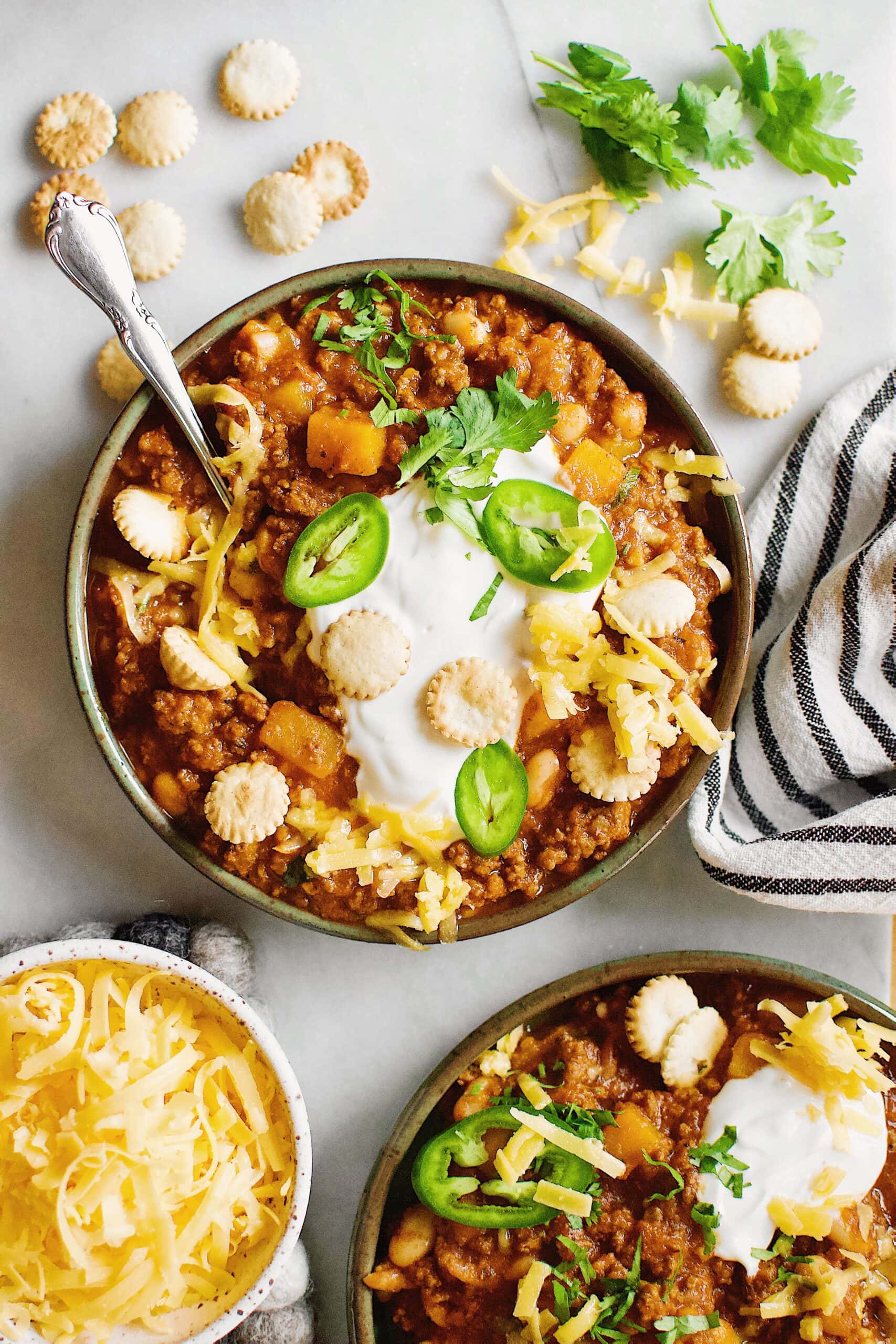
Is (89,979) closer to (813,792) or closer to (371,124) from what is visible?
(813,792)

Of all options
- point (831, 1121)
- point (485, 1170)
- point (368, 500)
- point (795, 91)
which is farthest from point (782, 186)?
point (485, 1170)

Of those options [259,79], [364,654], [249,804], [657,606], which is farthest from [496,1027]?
[259,79]

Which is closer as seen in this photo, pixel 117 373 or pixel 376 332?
pixel 376 332

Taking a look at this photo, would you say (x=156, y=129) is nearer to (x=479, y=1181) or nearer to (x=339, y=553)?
(x=339, y=553)

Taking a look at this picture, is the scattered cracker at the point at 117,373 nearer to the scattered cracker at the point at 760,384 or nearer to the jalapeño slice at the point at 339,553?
the jalapeño slice at the point at 339,553

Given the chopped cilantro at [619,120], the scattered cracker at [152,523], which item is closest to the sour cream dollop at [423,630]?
the scattered cracker at [152,523]

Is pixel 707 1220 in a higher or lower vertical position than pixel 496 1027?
lower

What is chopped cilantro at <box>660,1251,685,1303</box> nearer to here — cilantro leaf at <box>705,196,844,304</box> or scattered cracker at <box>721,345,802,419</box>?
scattered cracker at <box>721,345,802,419</box>
